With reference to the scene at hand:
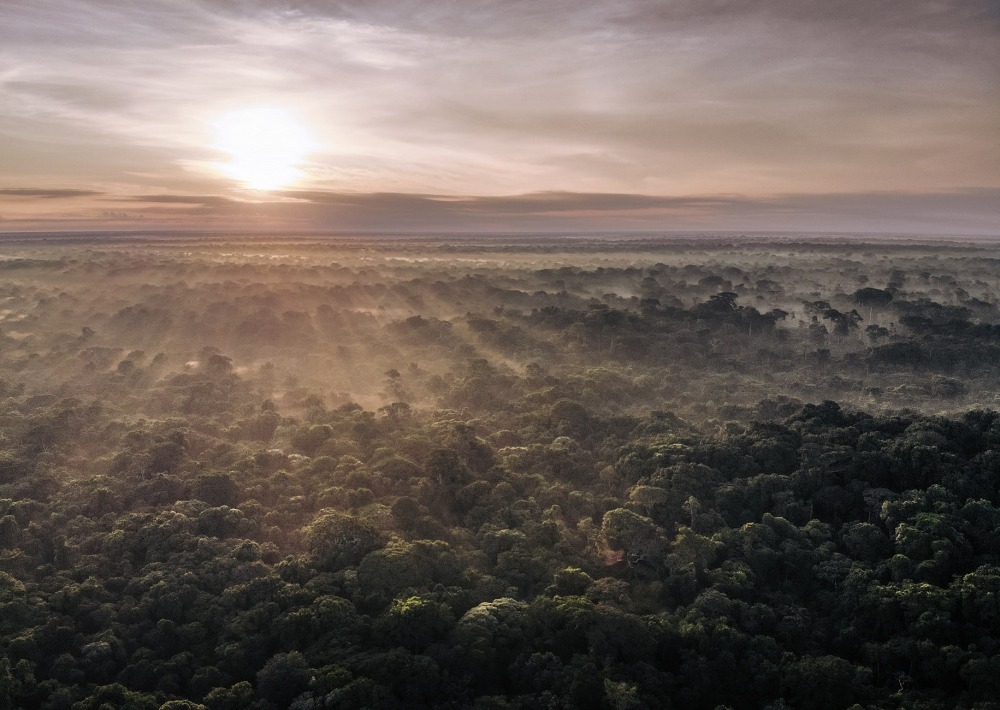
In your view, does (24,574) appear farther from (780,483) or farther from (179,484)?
(780,483)

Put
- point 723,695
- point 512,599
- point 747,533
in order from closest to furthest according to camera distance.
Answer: point 723,695 < point 512,599 < point 747,533

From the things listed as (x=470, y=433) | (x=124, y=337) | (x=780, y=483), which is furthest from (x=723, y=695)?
(x=124, y=337)

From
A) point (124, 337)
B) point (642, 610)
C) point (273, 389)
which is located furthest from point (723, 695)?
point (124, 337)

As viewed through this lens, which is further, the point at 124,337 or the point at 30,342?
the point at 124,337

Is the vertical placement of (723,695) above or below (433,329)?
below

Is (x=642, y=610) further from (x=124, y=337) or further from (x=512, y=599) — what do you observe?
(x=124, y=337)

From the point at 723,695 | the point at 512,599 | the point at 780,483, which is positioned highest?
the point at 780,483

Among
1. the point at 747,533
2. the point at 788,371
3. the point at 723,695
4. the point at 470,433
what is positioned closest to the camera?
the point at 723,695
